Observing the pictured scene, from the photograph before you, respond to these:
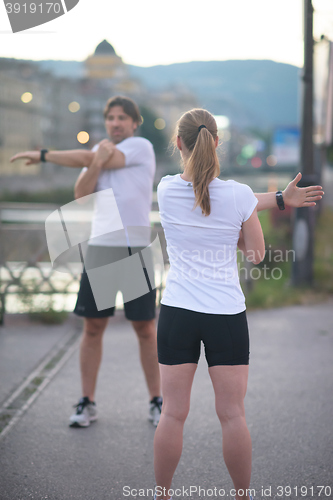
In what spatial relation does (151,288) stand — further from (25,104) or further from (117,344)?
(25,104)

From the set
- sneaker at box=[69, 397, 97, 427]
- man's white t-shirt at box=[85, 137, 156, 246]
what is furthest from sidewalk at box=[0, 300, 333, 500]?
man's white t-shirt at box=[85, 137, 156, 246]

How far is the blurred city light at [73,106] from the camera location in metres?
99.9

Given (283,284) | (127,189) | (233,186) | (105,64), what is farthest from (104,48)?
(233,186)

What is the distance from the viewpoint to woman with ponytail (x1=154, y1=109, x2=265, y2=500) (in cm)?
231

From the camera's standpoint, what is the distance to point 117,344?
5688mm

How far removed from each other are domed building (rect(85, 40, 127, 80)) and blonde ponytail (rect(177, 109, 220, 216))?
125m

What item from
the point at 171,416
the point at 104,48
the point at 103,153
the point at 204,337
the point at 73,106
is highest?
the point at 104,48

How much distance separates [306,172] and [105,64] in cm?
12638

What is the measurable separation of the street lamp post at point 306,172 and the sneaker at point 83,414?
4.93m

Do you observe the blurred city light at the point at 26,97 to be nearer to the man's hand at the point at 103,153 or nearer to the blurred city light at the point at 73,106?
the blurred city light at the point at 73,106

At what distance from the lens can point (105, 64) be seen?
126 m

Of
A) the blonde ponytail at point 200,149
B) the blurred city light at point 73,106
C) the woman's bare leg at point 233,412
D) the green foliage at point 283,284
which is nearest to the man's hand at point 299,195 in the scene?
the blonde ponytail at point 200,149

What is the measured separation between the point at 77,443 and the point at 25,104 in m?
78.5

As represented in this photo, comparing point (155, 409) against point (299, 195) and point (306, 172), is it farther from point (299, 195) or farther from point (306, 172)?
point (306, 172)
